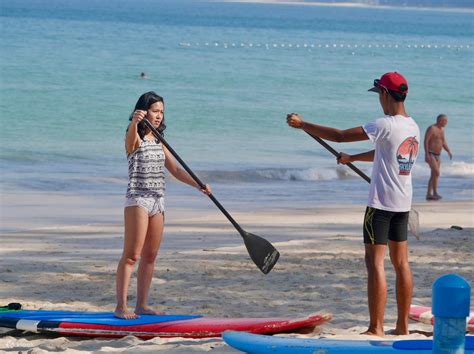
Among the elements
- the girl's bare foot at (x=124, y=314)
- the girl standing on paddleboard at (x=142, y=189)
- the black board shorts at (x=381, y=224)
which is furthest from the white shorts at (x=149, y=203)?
the black board shorts at (x=381, y=224)

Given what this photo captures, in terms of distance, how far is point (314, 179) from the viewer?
60.8ft

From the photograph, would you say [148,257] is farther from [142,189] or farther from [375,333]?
[375,333]

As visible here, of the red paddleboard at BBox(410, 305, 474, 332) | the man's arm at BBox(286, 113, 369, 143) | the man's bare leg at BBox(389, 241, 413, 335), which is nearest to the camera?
the man's arm at BBox(286, 113, 369, 143)

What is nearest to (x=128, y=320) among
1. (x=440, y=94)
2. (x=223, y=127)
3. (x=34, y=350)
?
(x=34, y=350)

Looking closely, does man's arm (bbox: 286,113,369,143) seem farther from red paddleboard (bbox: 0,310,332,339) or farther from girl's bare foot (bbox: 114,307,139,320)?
girl's bare foot (bbox: 114,307,139,320)

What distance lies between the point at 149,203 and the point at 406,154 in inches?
62.6

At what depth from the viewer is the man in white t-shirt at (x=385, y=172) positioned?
5887 mm

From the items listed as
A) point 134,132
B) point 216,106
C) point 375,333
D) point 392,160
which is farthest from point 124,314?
point 216,106

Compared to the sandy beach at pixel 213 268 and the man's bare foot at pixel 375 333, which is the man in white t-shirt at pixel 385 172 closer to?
the man's bare foot at pixel 375 333

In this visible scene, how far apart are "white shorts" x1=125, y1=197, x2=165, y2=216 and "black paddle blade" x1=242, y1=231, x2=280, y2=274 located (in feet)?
2.46

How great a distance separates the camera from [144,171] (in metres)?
6.48

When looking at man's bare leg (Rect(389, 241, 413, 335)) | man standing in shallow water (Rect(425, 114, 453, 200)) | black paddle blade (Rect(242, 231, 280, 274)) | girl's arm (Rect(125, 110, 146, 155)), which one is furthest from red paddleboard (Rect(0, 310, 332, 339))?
man standing in shallow water (Rect(425, 114, 453, 200))

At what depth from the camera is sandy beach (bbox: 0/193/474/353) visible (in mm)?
6957

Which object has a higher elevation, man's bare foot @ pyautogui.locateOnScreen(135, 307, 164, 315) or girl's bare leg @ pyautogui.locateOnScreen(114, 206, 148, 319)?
girl's bare leg @ pyautogui.locateOnScreen(114, 206, 148, 319)
